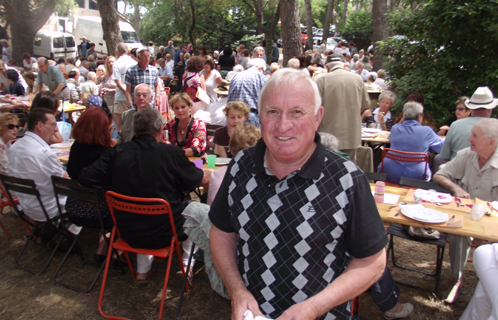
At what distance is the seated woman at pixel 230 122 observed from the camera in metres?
4.33

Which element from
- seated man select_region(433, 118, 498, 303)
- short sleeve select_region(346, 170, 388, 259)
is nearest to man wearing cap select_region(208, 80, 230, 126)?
seated man select_region(433, 118, 498, 303)

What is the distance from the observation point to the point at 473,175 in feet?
10.7

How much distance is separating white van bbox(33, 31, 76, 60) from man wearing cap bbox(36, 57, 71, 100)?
523 inches

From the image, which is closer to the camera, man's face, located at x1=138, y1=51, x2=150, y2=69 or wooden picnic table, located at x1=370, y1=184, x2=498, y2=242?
wooden picnic table, located at x1=370, y1=184, x2=498, y2=242

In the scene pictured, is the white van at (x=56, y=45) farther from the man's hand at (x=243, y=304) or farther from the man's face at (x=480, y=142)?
the man's hand at (x=243, y=304)

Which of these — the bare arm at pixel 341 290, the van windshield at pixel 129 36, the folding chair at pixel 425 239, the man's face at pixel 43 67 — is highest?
the van windshield at pixel 129 36

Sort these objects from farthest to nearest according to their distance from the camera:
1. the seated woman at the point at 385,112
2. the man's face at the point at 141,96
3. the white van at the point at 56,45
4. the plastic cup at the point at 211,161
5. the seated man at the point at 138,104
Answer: the white van at the point at 56,45 → the seated woman at the point at 385,112 → the man's face at the point at 141,96 → the seated man at the point at 138,104 → the plastic cup at the point at 211,161

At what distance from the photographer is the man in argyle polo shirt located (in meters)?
1.35

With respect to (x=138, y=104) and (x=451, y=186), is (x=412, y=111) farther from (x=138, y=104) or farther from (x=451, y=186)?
(x=138, y=104)

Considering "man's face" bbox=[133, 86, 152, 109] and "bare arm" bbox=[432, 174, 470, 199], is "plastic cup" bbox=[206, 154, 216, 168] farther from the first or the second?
"bare arm" bbox=[432, 174, 470, 199]

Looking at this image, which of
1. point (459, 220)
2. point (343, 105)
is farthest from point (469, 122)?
point (459, 220)

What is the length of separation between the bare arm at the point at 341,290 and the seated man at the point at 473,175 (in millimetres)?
2090

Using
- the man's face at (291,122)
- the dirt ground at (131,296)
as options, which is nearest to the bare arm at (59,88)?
the dirt ground at (131,296)

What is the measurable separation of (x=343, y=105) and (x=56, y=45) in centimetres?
2009
